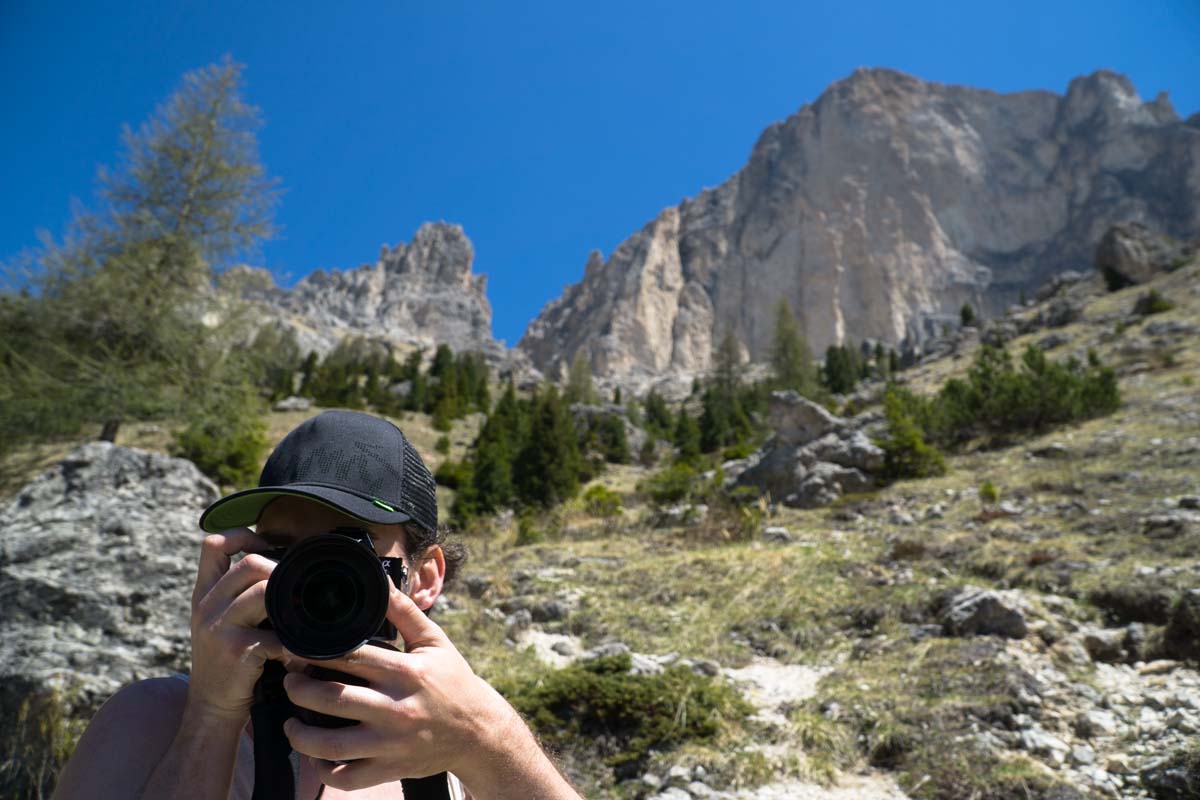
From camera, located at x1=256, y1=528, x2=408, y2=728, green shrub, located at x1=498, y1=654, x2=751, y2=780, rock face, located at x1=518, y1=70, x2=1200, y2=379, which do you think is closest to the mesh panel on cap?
camera, located at x1=256, y1=528, x2=408, y2=728

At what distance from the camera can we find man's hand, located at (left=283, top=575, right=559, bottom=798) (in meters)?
0.92

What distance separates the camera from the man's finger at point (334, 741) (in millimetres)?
906

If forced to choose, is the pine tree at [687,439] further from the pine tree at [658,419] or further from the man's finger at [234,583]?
the man's finger at [234,583]

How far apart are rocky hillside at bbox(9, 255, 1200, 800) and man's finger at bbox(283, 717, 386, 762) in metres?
2.90

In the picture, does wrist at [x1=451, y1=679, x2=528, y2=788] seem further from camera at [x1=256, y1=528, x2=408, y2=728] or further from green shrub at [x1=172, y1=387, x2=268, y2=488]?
green shrub at [x1=172, y1=387, x2=268, y2=488]

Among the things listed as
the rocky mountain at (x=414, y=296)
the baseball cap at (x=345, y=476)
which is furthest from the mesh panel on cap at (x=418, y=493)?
A: the rocky mountain at (x=414, y=296)

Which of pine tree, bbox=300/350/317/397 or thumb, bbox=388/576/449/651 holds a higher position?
pine tree, bbox=300/350/317/397

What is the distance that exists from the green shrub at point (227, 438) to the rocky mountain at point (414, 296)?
325 ft

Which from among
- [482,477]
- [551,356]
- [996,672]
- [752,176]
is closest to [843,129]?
[752,176]

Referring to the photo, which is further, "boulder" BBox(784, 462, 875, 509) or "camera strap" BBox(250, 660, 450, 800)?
"boulder" BBox(784, 462, 875, 509)

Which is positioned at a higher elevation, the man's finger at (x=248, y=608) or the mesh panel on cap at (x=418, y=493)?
the mesh panel on cap at (x=418, y=493)

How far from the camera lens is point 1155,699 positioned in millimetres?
3846

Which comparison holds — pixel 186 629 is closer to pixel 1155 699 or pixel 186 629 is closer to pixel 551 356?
pixel 1155 699

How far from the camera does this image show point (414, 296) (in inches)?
5143
